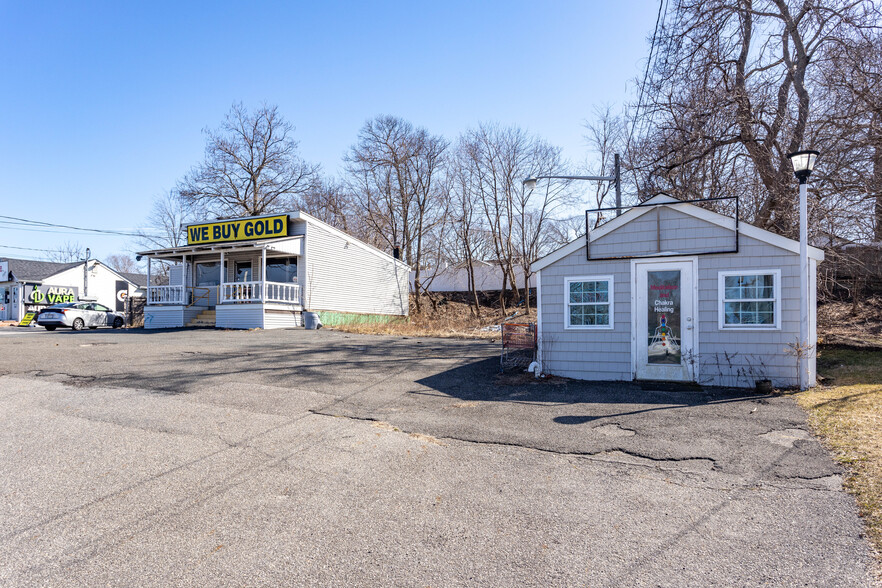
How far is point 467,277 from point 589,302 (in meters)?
27.9

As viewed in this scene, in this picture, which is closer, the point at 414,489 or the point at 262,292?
the point at 414,489

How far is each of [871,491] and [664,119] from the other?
39.7ft

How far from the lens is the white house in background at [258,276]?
19109mm

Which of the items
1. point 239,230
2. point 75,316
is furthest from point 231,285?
point 75,316

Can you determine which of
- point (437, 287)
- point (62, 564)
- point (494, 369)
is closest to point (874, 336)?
point (494, 369)

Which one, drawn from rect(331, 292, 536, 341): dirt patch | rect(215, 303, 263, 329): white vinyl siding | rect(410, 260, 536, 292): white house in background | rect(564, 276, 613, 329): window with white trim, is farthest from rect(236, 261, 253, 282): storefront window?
rect(564, 276, 613, 329): window with white trim

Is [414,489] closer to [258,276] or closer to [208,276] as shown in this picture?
[258,276]

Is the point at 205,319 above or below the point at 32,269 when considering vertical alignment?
below

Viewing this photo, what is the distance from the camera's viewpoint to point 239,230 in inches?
852

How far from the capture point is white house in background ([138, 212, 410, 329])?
1911 cm

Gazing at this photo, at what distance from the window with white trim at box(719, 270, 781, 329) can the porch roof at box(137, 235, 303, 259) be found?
1524cm

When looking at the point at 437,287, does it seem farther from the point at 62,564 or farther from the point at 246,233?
the point at 62,564

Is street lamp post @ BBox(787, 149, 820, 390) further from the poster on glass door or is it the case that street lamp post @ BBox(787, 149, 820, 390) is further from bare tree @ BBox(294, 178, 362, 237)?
bare tree @ BBox(294, 178, 362, 237)

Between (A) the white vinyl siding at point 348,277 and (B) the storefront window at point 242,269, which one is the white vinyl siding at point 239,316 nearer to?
(A) the white vinyl siding at point 348,277
